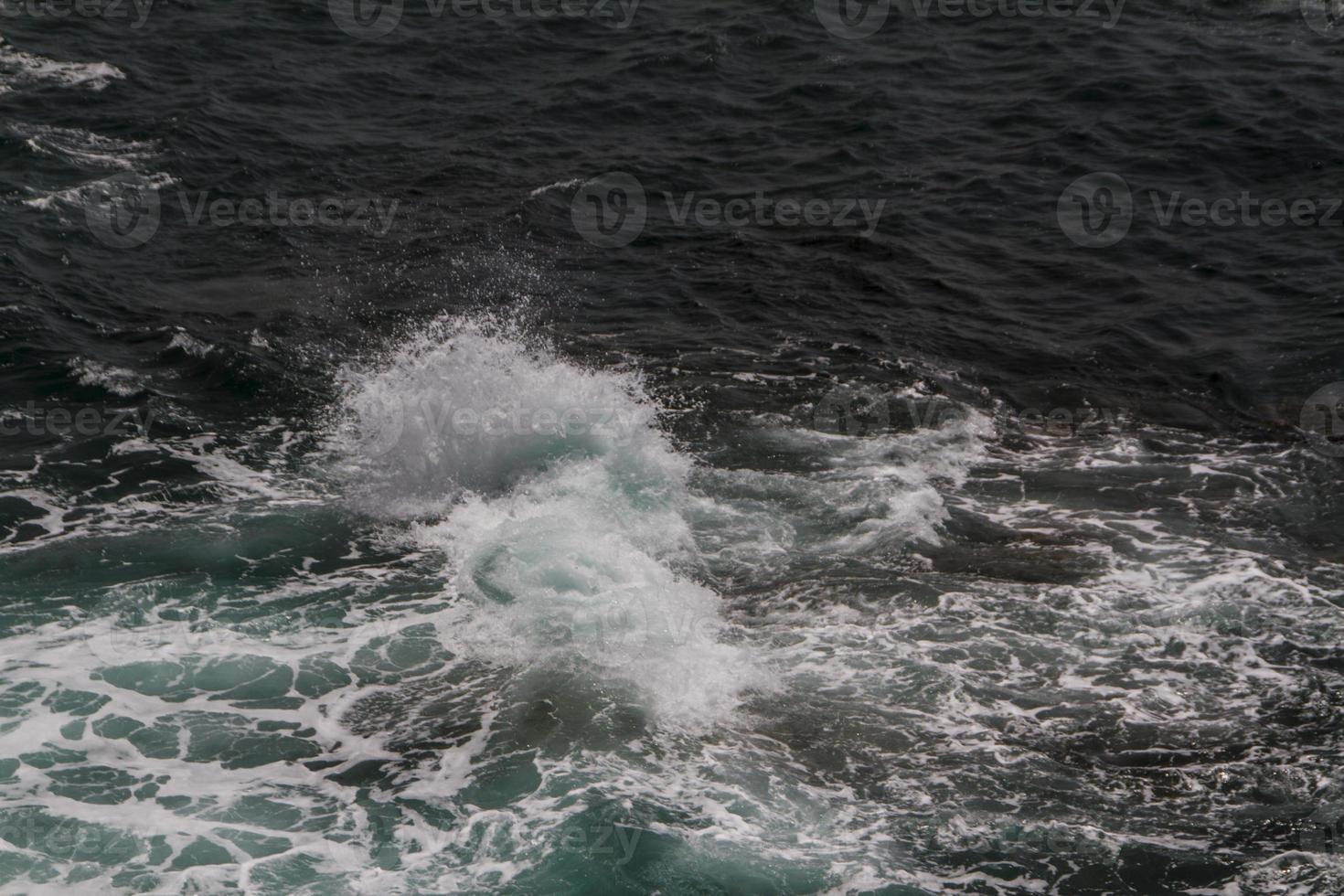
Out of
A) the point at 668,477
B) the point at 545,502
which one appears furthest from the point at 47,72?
the point at 668,477

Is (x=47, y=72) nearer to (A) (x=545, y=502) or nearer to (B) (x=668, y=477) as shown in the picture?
(A) (x=545, y=502)

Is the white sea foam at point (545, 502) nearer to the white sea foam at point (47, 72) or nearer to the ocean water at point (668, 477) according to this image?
the ocean water at point (668, 477)

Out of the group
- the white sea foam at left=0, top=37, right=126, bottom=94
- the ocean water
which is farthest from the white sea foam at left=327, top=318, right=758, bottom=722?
the white sea foam at left=0, top=37, right=126, bottom=94

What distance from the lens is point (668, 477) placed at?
15.9 m

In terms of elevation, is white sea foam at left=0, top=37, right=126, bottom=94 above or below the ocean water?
above

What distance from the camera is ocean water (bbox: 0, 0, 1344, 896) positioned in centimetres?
1123

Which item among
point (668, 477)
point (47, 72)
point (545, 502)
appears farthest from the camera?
point (47, 72)

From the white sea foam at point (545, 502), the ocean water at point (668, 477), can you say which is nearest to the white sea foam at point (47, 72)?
the ocean water at point (668, 477)

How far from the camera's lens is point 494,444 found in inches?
651

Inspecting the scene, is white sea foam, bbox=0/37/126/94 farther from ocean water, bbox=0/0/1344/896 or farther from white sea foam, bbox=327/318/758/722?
white sea foam, bbox=327/318/758/722

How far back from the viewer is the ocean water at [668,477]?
1123 centimetres

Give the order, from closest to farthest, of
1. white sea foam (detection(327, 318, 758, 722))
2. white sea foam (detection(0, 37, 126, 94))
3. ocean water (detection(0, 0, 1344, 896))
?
ocean water (detection(0, 0, 1344, 896)) → white sea foam (detection(327, 318, 758, 722)) → white sea foam (detection(0, 37, 126, 94))

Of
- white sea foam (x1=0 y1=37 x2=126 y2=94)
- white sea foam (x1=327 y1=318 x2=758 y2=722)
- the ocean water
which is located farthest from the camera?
white sea foam (x1=0 y1=37 x2=126 y2=94)

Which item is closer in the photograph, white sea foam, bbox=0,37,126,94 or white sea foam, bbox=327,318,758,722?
white sea foam, bbox=327,318,758,722
